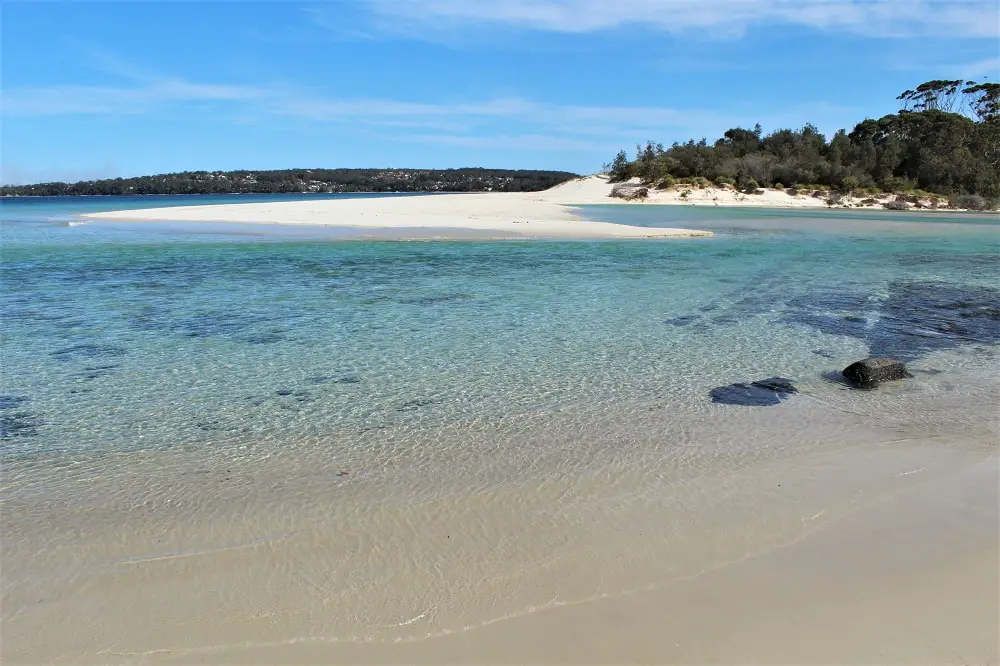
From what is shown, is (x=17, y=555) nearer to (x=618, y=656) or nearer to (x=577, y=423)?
(x=618, y=656)

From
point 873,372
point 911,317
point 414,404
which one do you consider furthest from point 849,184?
point 414,404

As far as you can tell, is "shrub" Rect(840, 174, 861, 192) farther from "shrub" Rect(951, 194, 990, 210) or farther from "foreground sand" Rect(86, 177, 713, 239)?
"foreground sand" Rect(86, 177, 713, 239)

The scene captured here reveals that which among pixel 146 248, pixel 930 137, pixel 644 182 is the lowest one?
pixel 146 248

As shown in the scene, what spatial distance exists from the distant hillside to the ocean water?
118 m

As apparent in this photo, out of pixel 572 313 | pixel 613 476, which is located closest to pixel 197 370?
pixel 613 476

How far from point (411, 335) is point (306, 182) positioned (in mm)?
155959

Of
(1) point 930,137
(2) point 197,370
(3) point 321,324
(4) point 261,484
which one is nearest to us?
(4) point 261,484

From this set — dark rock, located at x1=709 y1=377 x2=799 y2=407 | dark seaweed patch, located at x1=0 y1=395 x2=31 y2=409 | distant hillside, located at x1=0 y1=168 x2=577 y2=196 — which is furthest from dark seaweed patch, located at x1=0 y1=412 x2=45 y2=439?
distant hillside, located at x1=0 y1=168 x2=577 y2=196

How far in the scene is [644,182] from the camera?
67.2 metres

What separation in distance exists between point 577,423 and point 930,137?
7553 centimetres

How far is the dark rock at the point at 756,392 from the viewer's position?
598cm

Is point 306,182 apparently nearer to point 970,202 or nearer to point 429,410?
point 970,202

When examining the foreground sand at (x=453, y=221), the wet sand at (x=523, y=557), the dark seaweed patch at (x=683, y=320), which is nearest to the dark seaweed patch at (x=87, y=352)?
the wet sand at (x=523, y=557)

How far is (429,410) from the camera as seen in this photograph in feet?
18.6
